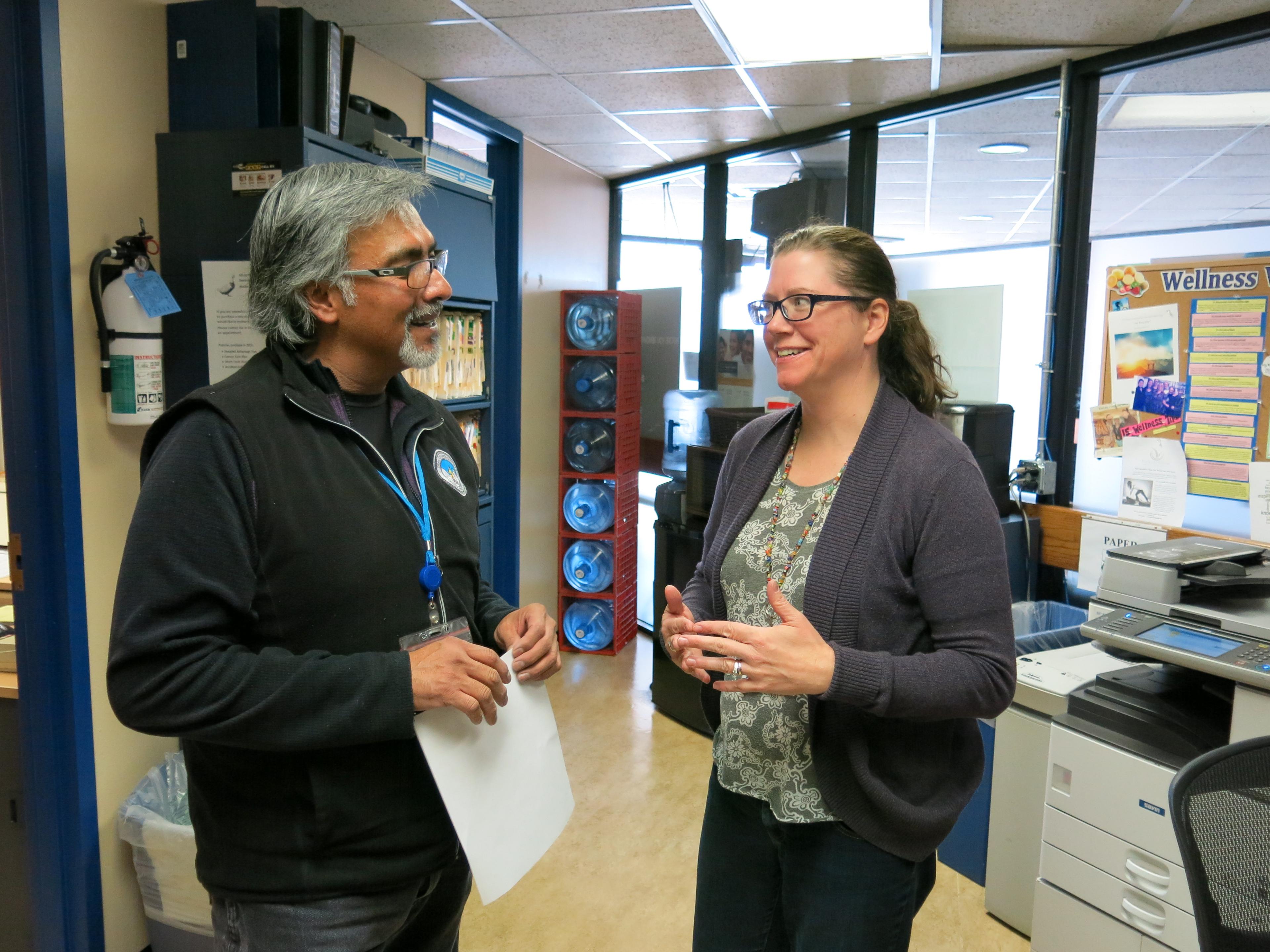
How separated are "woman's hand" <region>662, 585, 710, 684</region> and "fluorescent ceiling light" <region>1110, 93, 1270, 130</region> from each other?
2.73 meters

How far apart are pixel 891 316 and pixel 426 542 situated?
85cm

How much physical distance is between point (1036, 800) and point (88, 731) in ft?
7.83

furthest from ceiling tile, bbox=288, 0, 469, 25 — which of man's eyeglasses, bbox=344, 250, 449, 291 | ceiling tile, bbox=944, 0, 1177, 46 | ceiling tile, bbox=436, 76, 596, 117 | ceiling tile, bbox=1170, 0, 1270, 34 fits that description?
ceiling tile, bbox=1170, 0, 1270, 34

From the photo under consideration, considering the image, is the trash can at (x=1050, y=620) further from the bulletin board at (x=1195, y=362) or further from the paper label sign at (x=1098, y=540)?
the bulletin board at (x=1195, y=362)

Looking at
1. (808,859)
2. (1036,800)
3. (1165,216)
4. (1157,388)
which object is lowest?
(1036,800)

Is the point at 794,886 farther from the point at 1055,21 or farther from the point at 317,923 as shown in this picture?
the point at 1055,21

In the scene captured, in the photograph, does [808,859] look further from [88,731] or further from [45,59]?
[45,59]

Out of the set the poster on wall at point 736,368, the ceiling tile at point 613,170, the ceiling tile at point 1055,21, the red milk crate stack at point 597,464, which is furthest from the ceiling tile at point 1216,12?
the ceiling tile at point 613,170

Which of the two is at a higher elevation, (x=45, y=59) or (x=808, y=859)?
(x=45, y=59)

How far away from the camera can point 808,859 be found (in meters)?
1.29

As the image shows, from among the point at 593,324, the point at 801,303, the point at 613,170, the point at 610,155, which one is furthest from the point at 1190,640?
the point at 613,170

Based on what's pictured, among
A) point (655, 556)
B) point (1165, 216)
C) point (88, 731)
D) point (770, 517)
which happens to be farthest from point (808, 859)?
point (1165, 216)

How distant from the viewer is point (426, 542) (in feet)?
4.00

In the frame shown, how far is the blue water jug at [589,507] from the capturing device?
455 cm
